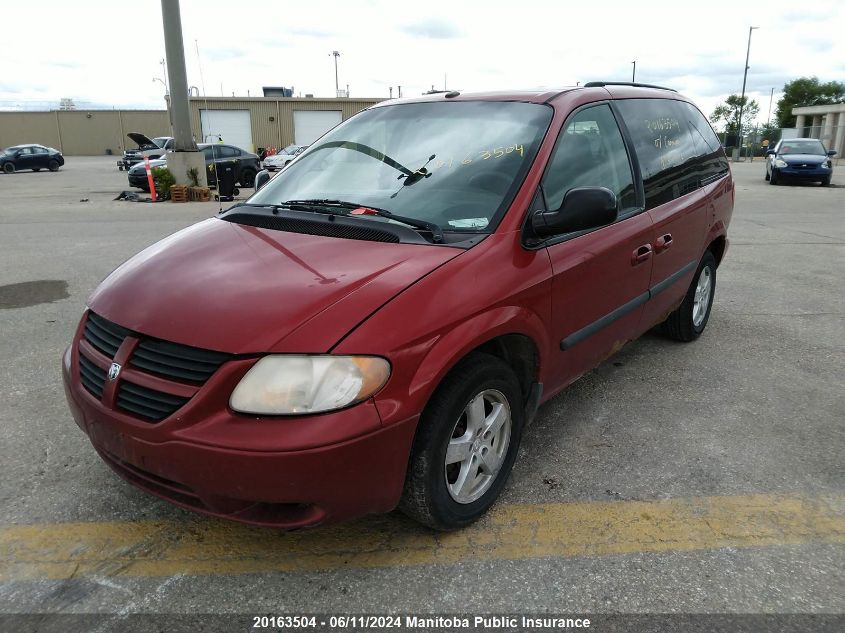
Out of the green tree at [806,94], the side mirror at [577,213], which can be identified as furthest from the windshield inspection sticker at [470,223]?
the green tree at [806,94]

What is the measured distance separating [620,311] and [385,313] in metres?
1.72

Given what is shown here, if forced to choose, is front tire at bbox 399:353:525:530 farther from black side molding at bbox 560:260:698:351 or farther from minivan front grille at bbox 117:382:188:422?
minivan front grille at bbox 117:382:188:422

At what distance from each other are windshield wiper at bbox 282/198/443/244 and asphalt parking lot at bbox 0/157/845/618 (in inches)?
47.5

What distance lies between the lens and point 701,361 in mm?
4516

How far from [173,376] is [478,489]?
1273mm

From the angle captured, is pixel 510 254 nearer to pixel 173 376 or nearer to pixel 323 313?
pixel 323 313

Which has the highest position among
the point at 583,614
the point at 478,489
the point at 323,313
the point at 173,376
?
the point at 323,313

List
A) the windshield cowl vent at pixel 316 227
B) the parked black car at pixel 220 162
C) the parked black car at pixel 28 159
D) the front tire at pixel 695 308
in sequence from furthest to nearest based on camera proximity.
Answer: the parked black car at pixel 28 159 → the parked black car at pixel 220 162 → the front tire at pixel 695 308 → the windshield cowl vent at pixel 316 227

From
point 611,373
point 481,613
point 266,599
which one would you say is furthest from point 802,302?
point 266,599

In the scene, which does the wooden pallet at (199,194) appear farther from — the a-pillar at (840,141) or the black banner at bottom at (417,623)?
the a-pillar at (840,141)

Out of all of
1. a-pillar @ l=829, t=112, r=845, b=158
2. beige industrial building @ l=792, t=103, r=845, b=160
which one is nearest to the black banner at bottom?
beige industrial building @ l=792, t=103, r=845, b=160

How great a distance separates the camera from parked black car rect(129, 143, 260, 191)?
17.9 metres

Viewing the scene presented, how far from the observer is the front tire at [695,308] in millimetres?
4652

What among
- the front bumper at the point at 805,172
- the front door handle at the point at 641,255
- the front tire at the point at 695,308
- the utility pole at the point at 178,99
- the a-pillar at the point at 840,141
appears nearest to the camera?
the front door handle at the point at 641,255
